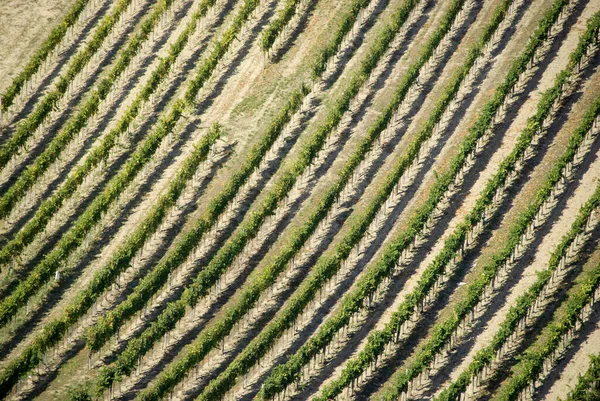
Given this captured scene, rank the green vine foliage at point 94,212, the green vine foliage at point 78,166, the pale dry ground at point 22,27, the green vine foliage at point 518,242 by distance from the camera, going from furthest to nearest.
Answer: the pale dry ground at point 22,27
the green vine foliage at point 78,166
the green vine foliage at point 94,212
the green vine foliage at point 518,242

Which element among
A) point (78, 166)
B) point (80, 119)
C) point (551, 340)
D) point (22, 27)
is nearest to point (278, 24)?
point (80, 119)

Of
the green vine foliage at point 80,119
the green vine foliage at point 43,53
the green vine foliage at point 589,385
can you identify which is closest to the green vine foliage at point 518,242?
the green vine foliage at point 589,385

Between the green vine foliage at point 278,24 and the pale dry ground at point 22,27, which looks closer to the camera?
the green vine foliage at point 278,24

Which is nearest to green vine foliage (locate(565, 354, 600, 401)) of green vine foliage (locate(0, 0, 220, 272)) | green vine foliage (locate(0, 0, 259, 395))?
green vine foliage (locate(0, 0, 259, 395))

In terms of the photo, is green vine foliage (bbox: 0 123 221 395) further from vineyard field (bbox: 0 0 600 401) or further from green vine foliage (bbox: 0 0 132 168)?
green vine foliage (bbox: 0 0 132 168)

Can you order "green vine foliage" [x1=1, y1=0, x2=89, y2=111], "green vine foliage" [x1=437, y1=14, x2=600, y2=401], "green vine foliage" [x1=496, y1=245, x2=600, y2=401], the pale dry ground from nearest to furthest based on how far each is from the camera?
"green vine foliage" [x1=496, y1=245, x2=600, y2=401], "green vine foliage" [x1=437, y1=14, x2=600, y2=401], "green vine foliage" [x1=1, y1=0, x2=89, y2=111], the pale dry ground

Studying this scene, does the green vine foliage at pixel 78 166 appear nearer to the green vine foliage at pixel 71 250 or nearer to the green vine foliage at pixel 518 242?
the green vine foliage at pixel 71 250
